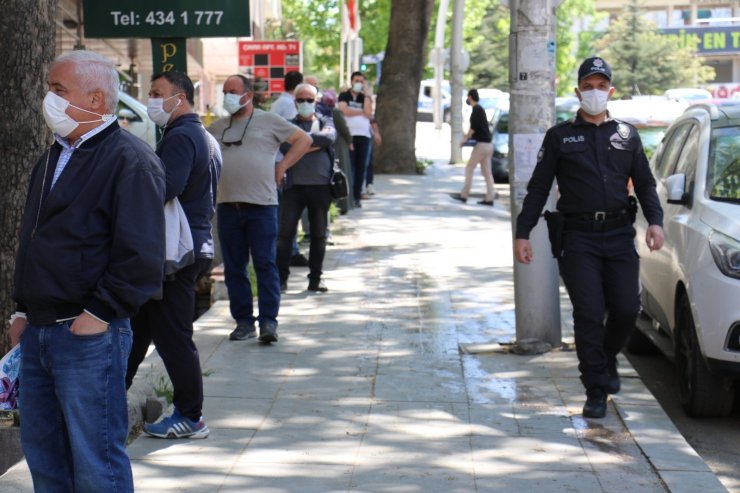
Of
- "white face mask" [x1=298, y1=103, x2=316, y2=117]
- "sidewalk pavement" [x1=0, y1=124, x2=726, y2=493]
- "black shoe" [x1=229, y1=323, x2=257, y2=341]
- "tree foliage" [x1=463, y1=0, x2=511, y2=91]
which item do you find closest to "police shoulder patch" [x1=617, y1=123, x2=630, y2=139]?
"sidewalk pavement" [x1=0, y1=124, x2=726, y2=493]

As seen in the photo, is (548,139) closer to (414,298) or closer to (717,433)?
(717,433)

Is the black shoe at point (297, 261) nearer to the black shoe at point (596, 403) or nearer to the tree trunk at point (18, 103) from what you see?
the tree trunk at point (18, 103)

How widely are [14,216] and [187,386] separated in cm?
141

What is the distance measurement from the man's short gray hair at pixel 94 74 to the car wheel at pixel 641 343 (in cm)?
629

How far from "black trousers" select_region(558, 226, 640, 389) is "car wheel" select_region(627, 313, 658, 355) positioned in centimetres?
279

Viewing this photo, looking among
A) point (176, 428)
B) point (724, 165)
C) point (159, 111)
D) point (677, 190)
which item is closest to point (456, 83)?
point (724, 165)

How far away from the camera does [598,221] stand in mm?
7113

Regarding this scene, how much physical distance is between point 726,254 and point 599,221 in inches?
28.7

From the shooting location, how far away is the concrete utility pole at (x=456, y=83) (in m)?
30.2

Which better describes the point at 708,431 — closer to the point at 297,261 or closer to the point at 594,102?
the point at 594,102

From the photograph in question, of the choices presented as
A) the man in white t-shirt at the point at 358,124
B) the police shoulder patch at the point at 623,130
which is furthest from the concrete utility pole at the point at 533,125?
the man in white t-shirt at the point at 358,124

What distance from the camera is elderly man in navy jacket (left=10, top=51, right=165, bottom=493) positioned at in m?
Answer: 4.28

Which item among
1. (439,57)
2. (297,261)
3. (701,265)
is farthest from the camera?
(439,57)

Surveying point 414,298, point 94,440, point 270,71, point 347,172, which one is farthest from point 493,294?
point 270,71
